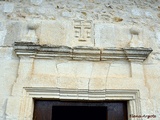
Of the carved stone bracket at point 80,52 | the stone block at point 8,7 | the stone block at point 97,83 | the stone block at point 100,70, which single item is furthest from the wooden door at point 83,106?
the stone block at point 8,7

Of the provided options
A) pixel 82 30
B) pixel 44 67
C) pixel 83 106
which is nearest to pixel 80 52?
pixel 82 30

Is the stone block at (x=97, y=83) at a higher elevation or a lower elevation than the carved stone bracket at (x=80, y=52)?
lower

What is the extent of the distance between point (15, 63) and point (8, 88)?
283mm

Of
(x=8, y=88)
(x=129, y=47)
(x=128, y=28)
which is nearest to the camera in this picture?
(x=8, y=88)

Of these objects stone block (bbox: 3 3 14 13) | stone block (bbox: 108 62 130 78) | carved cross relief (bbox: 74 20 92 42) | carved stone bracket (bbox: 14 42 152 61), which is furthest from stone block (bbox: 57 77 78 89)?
stone block (bbox: 3 3 14 13)

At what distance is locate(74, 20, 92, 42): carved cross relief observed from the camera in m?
2.72

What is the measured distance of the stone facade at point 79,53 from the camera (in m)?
2.42

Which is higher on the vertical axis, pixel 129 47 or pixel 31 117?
pixel 129 47

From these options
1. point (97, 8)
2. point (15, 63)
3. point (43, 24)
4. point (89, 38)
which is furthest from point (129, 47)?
point (15, 63)

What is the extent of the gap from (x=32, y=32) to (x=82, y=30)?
58 centimetres

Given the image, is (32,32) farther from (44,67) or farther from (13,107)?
(13,107)

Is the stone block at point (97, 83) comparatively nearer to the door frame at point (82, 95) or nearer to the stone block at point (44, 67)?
the door frame at point (82, 95)

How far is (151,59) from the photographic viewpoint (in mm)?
2707

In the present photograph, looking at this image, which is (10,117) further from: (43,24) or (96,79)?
(43,24)
